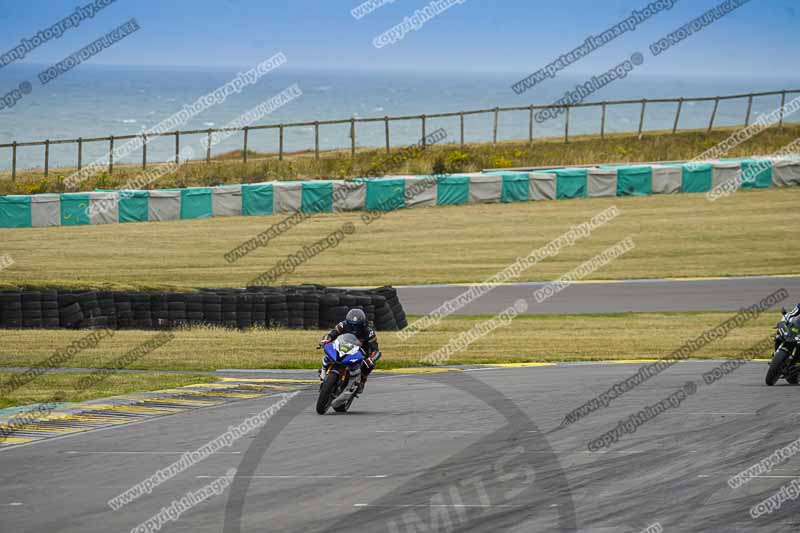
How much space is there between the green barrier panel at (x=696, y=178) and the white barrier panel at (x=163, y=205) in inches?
852

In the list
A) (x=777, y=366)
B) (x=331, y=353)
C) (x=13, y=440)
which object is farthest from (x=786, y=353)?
(x=13, y=440)

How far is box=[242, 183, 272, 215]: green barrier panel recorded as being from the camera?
42.8 metres

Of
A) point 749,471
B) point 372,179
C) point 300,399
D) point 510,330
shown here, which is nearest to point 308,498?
point 749,471

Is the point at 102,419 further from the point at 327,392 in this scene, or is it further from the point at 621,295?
the point at 621,295

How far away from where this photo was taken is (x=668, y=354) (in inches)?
852

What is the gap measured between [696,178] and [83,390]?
117 ft

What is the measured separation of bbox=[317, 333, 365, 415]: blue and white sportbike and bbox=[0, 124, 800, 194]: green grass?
3430 centimetres

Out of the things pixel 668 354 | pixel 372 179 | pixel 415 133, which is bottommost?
pixel 668 354

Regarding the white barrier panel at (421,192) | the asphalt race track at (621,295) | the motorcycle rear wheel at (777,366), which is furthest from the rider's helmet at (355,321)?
the white barrier panel at (421,192)

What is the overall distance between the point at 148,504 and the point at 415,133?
448ft

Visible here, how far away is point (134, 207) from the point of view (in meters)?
41.7

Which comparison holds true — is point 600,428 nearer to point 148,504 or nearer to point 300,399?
Answer: point 300,399

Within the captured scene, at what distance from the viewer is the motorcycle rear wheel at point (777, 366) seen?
1667 cm

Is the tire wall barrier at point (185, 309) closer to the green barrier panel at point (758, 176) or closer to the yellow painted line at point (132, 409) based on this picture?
the yellow painted line at point (132, 409)
